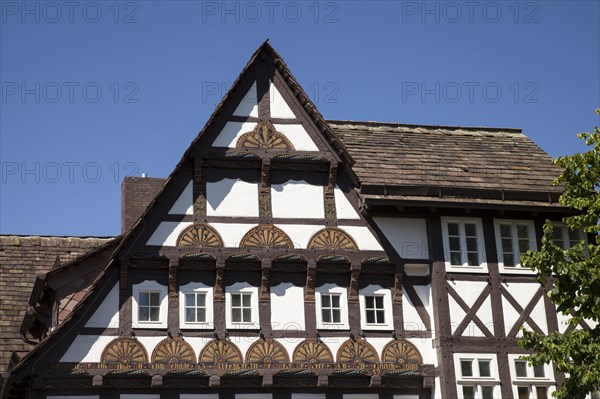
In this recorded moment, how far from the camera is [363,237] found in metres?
29.3

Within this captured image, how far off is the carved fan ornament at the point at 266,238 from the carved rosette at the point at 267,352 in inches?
97.1

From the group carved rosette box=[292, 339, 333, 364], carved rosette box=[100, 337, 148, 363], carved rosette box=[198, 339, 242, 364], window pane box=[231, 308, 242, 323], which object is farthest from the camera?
window pane box=[231, 308, 242, 323]

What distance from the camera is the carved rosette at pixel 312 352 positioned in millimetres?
27812

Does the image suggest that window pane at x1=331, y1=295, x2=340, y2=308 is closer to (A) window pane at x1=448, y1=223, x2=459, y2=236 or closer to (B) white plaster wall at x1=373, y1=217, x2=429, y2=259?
(B) white plaster wall at x1=373, y1=217, x2=429, y2=259

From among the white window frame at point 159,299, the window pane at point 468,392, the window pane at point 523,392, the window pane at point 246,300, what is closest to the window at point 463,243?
the window pane at point 468,392

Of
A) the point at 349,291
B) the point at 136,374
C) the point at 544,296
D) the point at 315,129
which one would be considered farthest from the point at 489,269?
the point at 136,374

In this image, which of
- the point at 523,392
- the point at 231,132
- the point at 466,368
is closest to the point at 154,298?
the point at 231,132

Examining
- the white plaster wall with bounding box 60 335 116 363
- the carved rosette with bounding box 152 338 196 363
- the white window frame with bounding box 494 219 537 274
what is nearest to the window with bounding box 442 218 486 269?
the white window frame with bounding box 494 219 537 274

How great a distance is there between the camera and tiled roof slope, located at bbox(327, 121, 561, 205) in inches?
1194

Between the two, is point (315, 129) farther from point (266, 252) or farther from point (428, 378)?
point (428, 378)

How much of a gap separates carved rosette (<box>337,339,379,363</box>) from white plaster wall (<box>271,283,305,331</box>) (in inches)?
45.6

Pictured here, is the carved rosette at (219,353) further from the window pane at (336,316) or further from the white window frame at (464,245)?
the white window frame at (464,245)

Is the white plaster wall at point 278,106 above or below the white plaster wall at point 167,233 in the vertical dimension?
above

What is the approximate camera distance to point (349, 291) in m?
28.9
